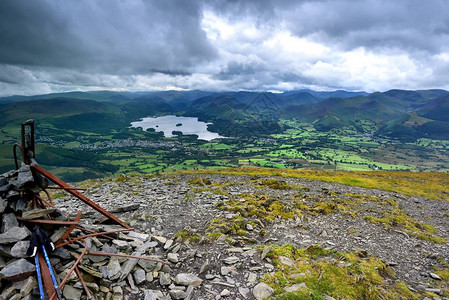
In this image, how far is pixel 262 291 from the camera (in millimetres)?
9242

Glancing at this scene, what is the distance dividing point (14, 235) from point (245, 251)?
1006cm

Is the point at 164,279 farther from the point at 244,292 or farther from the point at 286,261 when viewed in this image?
the point at 286,261

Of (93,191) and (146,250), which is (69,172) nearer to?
(93,191)

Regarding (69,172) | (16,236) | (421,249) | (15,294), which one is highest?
(16,236)

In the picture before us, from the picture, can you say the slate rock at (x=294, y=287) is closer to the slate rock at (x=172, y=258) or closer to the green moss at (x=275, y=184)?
the slate rock at (x=172, y=258)

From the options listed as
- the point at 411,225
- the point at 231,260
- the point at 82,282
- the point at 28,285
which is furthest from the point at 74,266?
the point at 411,225

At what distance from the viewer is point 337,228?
55.1 ft

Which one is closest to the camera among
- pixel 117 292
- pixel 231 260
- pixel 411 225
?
pixel 117 292

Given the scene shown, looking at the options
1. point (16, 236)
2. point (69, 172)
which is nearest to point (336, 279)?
point (16, 236)

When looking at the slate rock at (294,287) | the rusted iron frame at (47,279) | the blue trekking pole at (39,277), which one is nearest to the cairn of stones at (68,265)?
the blue trekking pole at (39,277)

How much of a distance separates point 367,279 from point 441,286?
4.18 meters

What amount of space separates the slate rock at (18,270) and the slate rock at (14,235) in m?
0.83

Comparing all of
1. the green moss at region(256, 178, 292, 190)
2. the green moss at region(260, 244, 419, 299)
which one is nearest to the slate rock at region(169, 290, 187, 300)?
the green moss at region(260, 244, 419, 299)

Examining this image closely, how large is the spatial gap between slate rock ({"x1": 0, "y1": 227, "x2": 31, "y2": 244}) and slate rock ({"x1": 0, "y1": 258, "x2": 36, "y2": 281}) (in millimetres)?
829
